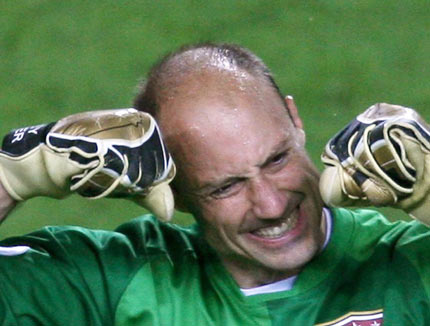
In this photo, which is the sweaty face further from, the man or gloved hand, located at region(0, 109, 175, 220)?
gloved hand, located at region(0, 109, 175, 220)

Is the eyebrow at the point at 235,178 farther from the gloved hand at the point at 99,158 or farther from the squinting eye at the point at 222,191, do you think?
the gloved hand at the point at 99,158

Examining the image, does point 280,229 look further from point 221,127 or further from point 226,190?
point 221,127

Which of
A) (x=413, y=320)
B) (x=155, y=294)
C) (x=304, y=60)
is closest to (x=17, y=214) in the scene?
(x=304, y=60)

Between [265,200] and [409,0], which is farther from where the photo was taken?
[409,0]

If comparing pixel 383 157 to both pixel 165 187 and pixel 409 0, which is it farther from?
pixel 409 0

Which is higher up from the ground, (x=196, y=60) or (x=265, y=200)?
(x=196, y=60)

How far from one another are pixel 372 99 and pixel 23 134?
8.03 ft

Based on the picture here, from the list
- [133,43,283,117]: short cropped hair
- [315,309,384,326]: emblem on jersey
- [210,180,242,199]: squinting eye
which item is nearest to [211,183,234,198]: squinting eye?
[210,180,242,199]: squinting eye

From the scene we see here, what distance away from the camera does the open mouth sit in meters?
3.46

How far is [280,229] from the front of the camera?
11.3ft

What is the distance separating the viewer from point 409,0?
6.14 m

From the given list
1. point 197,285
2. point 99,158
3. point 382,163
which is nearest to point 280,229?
point 197,285

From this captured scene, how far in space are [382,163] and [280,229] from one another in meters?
0.38

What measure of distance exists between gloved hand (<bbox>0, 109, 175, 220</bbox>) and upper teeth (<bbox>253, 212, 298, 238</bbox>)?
0.26m
